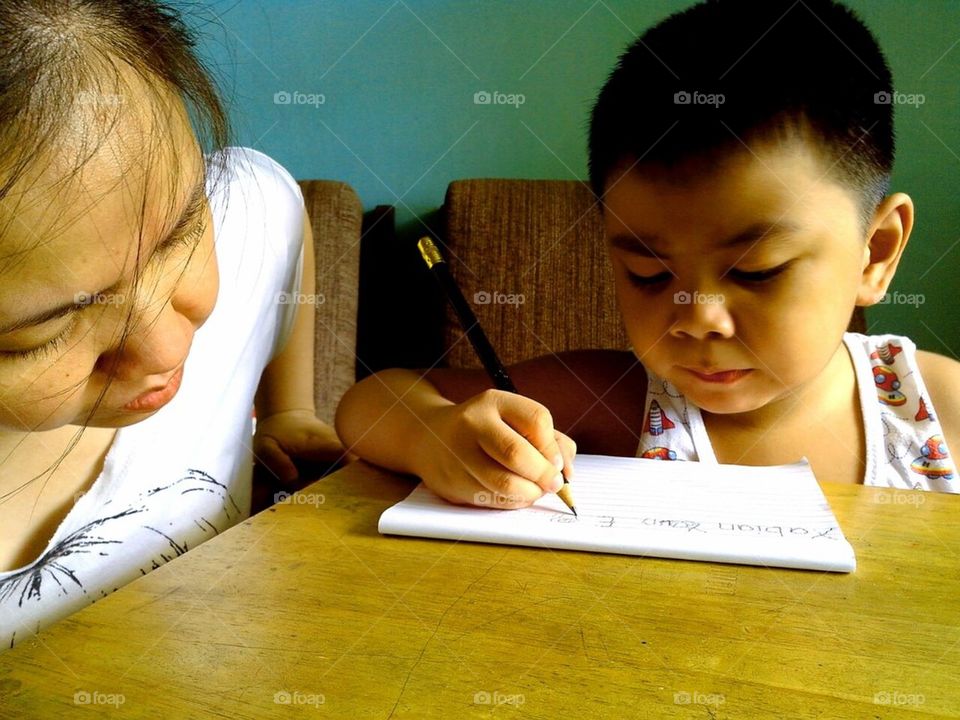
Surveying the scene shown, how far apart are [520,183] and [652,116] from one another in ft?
2.44

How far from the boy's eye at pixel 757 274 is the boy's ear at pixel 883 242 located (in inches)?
5.1

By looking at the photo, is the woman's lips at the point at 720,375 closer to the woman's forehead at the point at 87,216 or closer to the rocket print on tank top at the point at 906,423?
the rocket print on tank top at the point at 906,423

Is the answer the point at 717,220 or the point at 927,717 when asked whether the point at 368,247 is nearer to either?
the point at 717,220

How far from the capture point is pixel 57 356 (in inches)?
15.8

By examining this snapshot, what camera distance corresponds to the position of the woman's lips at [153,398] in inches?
19.6

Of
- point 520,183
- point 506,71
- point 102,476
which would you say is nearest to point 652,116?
point 102,476

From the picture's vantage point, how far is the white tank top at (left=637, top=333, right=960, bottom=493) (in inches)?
29.5

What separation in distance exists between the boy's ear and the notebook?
23 centimetres
